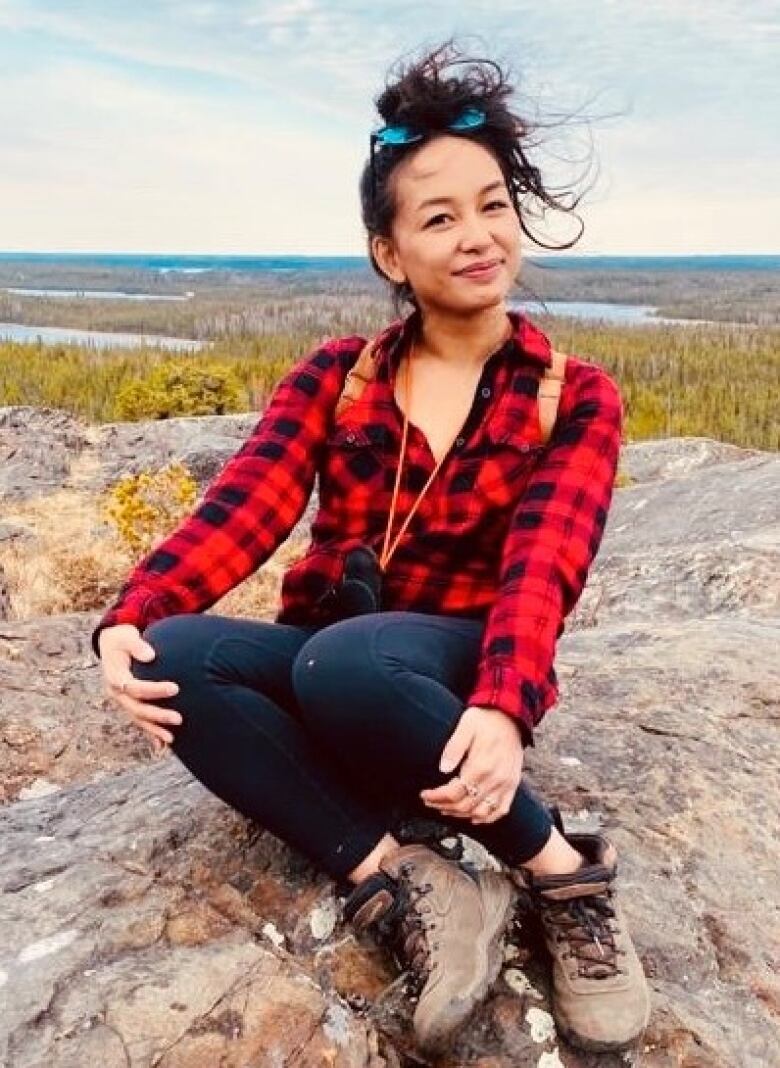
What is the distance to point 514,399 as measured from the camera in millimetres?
2297

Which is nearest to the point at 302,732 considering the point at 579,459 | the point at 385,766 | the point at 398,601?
the point at 385,766

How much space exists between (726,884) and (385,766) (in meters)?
0.89

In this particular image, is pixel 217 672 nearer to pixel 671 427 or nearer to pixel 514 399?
pixel 514 399

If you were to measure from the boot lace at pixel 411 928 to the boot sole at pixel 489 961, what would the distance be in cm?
9

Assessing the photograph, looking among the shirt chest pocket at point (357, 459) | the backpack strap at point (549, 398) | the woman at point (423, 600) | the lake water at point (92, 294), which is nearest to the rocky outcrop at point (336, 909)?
the woman at point (423, 600)

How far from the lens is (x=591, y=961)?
192 cm

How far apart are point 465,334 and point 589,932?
3.89 feet

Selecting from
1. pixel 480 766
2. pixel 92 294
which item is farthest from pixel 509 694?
pixel 92 294

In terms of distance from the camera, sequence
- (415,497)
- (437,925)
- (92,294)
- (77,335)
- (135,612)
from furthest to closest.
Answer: (92,294) → (77,335) → (415,497) → (135,612) → (437,925)

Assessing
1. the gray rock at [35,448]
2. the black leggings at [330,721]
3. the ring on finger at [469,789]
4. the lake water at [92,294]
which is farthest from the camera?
the lake water at [92,294]

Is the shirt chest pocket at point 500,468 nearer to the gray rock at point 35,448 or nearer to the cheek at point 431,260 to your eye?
the cheek at point 431,260

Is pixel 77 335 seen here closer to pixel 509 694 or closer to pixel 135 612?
pixel 135 612

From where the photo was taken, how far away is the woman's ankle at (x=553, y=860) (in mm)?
1990

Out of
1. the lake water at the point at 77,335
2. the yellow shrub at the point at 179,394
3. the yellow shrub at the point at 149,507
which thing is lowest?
the lake water at the point at 77,335
